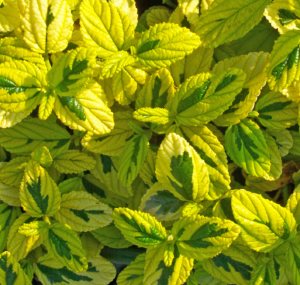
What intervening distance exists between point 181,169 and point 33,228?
0.43 metres

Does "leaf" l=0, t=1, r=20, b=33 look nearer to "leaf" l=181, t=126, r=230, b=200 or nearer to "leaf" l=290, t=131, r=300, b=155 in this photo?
"leaf" l=181, t=126, r=230, b=200

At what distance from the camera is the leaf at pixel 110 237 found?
1.09m

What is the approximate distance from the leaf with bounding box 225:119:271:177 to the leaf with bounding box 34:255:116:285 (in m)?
0.56

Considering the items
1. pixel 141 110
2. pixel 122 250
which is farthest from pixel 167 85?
pixel 122 250

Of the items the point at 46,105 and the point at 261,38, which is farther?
the point at 261,38

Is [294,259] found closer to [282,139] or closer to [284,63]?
[282,139]

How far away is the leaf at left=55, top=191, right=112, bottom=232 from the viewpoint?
3.21ft

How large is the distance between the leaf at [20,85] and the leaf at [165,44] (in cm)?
27

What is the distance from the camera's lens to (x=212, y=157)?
0.90m

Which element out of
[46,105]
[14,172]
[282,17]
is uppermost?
[282,17]

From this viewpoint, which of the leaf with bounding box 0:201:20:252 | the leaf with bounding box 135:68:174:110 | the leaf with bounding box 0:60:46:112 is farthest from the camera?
the leaf with bounding box 0:201:20:252

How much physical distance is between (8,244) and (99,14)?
0.69m

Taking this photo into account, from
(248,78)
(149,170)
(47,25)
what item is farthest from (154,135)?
(47,25)

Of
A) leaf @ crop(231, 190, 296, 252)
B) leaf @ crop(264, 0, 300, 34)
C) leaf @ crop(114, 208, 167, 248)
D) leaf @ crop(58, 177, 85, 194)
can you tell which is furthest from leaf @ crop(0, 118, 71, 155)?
leaf @ crop(264, 0, 300, 34)
